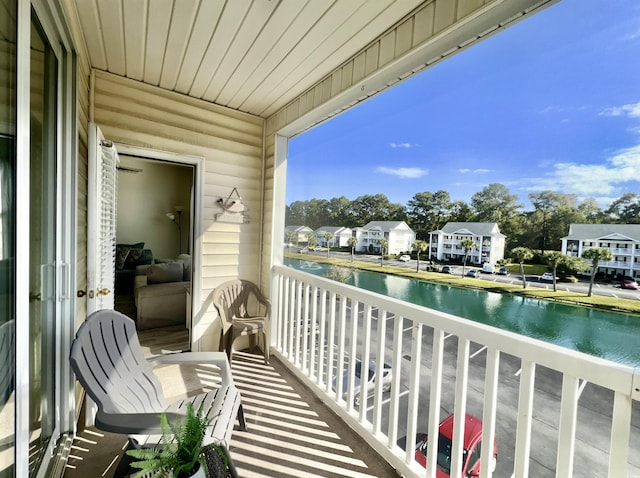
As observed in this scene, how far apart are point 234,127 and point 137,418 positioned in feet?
9.24

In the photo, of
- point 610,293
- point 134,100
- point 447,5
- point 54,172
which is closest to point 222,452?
point 610,293

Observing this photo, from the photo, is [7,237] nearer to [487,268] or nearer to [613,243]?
[487,268]

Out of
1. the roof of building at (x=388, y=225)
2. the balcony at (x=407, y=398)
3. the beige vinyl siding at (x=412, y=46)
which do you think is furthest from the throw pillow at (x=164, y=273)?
the roof of building at (x=388, y=225)

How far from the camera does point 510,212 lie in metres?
1.32

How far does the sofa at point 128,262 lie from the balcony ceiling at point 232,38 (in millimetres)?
3740

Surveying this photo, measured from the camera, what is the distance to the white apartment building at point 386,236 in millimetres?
1791

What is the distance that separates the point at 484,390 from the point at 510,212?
827 millimetres

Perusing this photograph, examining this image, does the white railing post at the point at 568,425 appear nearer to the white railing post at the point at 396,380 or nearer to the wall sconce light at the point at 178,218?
the white railing post at the point at 396,380

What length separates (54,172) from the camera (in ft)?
5.55

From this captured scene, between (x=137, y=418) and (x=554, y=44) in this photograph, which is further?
(x=137, y=418)

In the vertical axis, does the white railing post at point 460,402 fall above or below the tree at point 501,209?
below

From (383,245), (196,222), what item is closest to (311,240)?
(383,245)

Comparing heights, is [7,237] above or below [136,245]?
above

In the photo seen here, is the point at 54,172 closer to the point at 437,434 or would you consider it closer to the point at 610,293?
the point at 437,434
